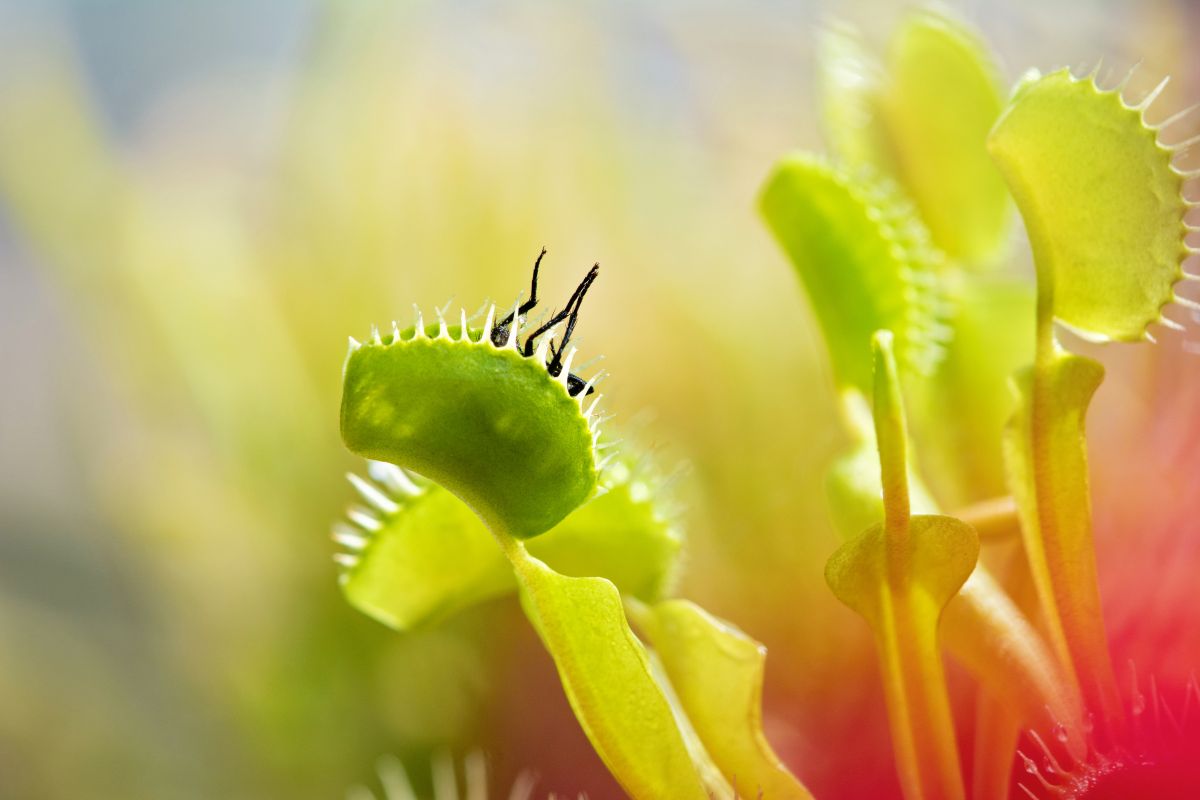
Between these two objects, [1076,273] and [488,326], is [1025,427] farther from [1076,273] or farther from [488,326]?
[488,326]

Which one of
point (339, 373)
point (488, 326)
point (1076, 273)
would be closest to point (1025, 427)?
point (1076, 273)

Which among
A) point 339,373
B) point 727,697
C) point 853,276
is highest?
point 339,373

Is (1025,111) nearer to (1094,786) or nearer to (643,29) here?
(1094,786)

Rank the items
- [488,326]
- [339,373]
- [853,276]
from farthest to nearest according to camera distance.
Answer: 1. [339,373]
2. [853,276]
3. [488,326]

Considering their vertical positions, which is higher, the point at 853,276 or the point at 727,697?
the point at 853,276

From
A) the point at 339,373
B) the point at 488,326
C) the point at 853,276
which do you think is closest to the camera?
the point at 488,326

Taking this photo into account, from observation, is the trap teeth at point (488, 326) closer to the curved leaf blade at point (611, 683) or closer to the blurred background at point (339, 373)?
the curved leaf blade at point (611, 683)

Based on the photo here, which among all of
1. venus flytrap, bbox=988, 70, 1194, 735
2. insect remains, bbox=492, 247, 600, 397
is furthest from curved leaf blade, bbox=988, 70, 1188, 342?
insect remains, bbox=492, 247, 600, 397

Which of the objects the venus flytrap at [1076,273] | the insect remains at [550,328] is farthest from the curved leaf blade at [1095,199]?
the insect remains at [550,328]

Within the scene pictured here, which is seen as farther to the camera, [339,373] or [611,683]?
[339,373]
